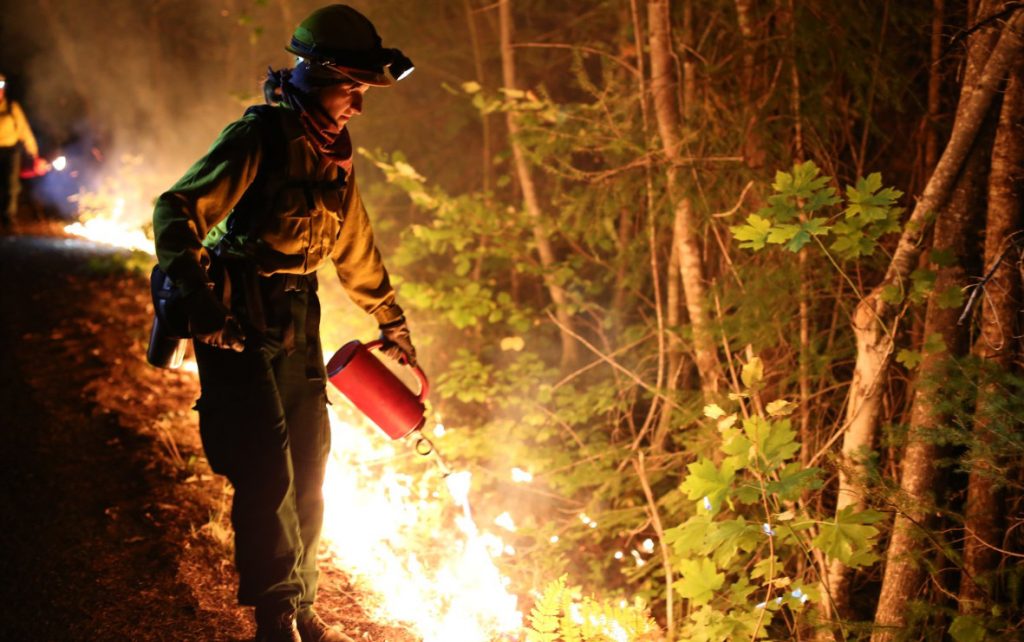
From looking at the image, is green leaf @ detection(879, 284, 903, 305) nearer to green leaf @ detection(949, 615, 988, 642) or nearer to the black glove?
green leaf @ detection(949, 615, 988, 642)

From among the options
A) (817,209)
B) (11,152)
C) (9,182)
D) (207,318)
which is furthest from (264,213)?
(9,182)

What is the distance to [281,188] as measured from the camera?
9.11 ft

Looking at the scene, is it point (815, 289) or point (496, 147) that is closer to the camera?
point (815, 289)

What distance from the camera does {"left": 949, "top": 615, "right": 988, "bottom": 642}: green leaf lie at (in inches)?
101

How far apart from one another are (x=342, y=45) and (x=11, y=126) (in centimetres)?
885

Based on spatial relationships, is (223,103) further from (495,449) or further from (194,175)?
(194,175)

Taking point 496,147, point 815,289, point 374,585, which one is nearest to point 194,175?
point 374,585

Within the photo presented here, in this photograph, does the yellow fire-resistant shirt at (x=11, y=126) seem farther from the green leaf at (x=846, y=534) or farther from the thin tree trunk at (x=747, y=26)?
the green leaf at (x=846, y=534)

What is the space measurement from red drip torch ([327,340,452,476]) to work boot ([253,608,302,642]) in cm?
88

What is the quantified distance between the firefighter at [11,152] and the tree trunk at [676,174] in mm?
8565

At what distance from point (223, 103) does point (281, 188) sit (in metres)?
12.2

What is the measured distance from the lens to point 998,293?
3.08 metres

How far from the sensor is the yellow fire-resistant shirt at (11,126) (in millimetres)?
9336

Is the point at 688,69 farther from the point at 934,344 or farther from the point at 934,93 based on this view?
the point at 934,344
